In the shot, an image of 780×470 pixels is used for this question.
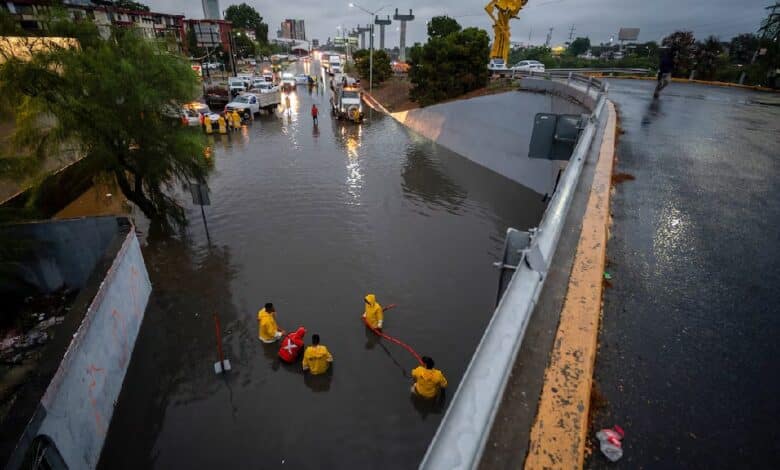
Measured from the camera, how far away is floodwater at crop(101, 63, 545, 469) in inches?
241

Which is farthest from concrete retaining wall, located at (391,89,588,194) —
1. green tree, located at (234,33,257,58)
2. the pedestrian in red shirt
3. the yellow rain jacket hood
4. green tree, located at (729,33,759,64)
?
green tree, located at (234,33,257,58)

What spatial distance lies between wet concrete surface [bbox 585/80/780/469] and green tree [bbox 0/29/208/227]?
1169 cm

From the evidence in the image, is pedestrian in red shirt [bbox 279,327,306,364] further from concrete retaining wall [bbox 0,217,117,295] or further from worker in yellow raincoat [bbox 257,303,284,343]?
concrete retaining wall [bbox 0,217,117,295]

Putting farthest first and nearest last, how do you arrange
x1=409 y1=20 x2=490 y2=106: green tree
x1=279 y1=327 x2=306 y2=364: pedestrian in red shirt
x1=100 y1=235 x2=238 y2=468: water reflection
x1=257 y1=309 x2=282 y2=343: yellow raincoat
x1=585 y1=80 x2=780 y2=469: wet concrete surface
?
x1=409 y1=20 x2=490 y2=106: green tree < x1=257 y1=309 x2=282 y2=343: yellow raincoat < x1=279 y1=327 x2=306 y2=364: pedestrian in red shirt < x1=100 y1=235 x2=238 y2=468: water reflection < x1=585 y1=80 x2=780 y2=469: wet concrete surface

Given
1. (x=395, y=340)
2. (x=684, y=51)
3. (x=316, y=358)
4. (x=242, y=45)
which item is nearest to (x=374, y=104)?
(x=684, y=51)

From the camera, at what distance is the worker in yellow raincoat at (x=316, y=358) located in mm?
7129

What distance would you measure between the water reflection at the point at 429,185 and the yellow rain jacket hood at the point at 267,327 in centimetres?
937

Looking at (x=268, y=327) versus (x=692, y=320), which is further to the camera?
(x=268, y=327)

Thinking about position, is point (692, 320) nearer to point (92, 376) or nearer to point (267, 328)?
point (267, 328)

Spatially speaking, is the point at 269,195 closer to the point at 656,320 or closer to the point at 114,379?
the point at 114,379

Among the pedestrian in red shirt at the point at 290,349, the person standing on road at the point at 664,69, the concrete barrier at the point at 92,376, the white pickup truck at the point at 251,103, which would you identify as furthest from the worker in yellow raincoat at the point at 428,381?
the white pickup truck at the point at 251,103

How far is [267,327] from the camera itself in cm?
782

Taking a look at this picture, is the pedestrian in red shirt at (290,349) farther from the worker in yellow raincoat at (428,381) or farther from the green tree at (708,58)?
the green tree at (708,58)

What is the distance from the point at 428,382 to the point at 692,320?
4.38 metres
